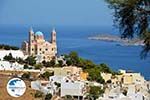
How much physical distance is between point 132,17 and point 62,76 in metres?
15.6

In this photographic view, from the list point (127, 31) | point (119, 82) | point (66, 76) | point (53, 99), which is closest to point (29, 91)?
point (53, 99)

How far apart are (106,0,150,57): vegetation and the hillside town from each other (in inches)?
467

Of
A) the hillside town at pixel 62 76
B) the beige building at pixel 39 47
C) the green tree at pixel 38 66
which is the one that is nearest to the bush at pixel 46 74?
the hillside town at pixel 62 76

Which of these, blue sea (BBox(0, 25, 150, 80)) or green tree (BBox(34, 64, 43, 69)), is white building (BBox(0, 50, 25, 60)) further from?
blue sea (BBox(0, 25, 150, 80))

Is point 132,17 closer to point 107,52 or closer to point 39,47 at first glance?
point 39,47

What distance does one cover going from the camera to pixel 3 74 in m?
18.8

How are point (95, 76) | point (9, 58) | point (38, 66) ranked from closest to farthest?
point (95, 76) < point (38, 66) < point (9, 58)

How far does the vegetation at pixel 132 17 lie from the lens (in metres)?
2.70

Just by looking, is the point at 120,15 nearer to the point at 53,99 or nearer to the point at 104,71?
the point at 53,99

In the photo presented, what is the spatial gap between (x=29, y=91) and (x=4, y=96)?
1.74 m

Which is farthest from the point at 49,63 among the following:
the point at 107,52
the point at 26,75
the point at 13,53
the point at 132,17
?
the point at 107,52

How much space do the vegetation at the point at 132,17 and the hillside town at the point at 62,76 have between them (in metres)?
11.9

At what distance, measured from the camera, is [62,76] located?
18.3 metres

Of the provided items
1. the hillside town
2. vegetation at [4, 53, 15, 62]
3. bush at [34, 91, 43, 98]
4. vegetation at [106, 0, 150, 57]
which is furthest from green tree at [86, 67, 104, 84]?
vegetation at [106, 0, 150, 57]
